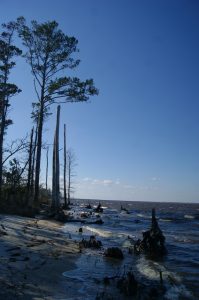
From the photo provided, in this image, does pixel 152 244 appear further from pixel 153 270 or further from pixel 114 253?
pixel 153 270

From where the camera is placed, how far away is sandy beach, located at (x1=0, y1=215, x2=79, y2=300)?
20.7 ft

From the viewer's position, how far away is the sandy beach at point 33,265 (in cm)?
632

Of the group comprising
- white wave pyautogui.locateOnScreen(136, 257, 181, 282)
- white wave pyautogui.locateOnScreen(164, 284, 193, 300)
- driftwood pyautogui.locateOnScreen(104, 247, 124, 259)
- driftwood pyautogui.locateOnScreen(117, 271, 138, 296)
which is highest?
driftwood pyautogui.locateOnScreen(104, 247, 124, 259)

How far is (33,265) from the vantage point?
27.1ft

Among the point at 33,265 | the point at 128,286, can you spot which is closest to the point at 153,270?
the point at 128,286

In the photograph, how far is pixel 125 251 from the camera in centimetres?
1373

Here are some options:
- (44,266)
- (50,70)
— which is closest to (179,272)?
(44,266)

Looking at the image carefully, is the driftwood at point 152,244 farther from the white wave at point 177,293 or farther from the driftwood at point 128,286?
the driftwood at point 128,286

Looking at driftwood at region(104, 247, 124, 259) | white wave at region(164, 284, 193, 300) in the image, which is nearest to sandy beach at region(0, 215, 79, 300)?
driftwood at region(104, 247, 124, 259)

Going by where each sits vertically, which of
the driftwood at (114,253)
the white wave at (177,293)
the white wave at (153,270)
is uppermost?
the driftwood at (114,253)

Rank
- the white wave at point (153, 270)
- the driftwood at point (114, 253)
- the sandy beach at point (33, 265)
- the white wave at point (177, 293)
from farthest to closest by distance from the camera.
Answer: the driftwood at point (114, 253) < the white wave at point (153, 270) < the white wave at point (177, 293) < the sandy beach at point (33, 265)

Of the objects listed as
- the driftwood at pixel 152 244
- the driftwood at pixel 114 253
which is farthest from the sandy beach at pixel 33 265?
the driftwood at pixel 152 244

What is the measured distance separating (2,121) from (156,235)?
1627cm

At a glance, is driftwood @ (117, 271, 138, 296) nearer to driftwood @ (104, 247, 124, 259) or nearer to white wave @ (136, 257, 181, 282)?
white wave @ (136, 257, 181, 282)
